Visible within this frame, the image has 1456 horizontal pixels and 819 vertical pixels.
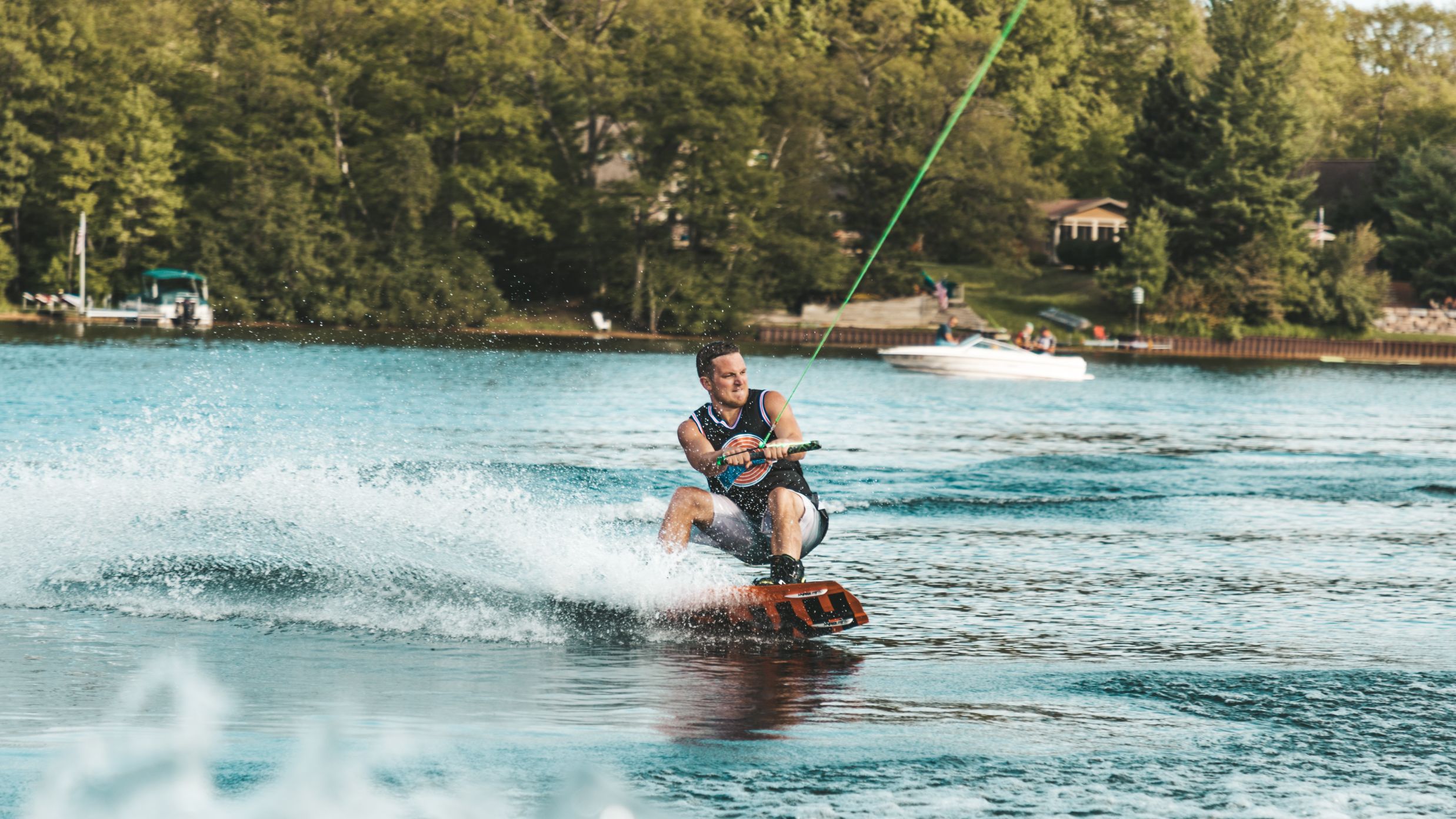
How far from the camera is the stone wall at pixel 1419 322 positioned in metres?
70.7

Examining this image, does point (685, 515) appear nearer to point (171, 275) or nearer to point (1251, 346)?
point (171, 275)

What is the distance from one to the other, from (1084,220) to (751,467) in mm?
81747

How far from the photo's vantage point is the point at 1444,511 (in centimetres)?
1593

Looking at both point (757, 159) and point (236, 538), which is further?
point (757, 159)

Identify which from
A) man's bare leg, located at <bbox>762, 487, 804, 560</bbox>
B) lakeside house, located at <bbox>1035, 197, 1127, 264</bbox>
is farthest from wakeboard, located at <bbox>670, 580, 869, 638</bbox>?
lakeside house, located at <bbox>1035, 197, 1127, 264</bbox>

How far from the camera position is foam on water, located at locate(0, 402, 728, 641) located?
8.89 meters

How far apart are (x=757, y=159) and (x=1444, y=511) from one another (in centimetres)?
5591

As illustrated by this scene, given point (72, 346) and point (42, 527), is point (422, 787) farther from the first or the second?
point (72, 346)

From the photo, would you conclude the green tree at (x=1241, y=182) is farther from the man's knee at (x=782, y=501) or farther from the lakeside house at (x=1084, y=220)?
the man's knee at (x=782, y=501)

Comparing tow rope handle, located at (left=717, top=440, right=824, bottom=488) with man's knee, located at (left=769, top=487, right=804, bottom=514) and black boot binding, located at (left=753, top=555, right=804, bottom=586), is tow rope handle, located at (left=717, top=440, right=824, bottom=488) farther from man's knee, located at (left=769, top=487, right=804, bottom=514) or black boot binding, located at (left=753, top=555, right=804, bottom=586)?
black boot binding, located at (left=753, top=555, right=804, bottom=586)

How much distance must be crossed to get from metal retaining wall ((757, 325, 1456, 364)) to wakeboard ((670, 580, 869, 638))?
56.0 meters

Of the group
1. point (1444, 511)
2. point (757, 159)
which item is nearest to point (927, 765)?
point (1444, 511)

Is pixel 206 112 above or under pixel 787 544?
above

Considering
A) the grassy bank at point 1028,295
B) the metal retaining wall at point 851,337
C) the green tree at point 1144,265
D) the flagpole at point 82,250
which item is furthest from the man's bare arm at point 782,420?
the green tree at point 1144,265
